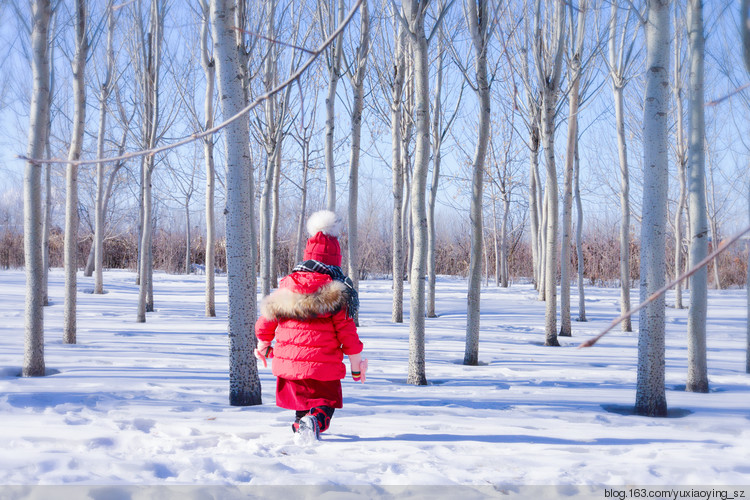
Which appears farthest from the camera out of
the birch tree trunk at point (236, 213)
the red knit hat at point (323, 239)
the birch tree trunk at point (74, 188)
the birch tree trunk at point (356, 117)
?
the birch tree trunk at point (356, 117)

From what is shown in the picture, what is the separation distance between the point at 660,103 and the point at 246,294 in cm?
324

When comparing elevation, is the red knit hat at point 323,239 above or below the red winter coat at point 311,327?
above

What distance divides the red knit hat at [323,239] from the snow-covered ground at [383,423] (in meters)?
1.01

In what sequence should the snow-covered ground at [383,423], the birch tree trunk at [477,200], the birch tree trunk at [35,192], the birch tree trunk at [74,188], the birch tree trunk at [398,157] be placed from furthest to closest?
the birch tree trunk at [398,157]
the birch tree trunk at [74,188]
the birch tree trunk at [477,200]
the birch tree trunk at [35,192]
the snow-covered ground at [383,423]

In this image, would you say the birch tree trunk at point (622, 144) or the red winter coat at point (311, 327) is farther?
the birch tree trunk at point (622, 144)

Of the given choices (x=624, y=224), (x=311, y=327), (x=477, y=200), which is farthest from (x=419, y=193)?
(x=624, y=224)

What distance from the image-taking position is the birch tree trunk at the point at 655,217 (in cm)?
389

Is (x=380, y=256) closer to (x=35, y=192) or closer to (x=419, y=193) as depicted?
(x=419, y=193)

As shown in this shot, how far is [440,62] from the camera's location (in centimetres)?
1094

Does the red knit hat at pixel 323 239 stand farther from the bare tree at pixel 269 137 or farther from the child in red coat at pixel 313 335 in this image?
the bare tree at pixel 269 137

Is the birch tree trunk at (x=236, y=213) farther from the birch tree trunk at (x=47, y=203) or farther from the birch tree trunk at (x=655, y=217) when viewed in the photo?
the birch tree trunk at (x=655, y=217)

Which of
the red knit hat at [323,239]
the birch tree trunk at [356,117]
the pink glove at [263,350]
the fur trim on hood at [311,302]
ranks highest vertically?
the birch tree trunk at [356,117]

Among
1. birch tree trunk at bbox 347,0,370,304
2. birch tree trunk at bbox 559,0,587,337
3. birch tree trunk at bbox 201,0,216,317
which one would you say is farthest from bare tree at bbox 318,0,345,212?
birch tree trunk at bbox 559,0,587,337

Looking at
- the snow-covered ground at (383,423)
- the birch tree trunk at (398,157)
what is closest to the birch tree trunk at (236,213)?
the snow-covered ground at (383,423)
